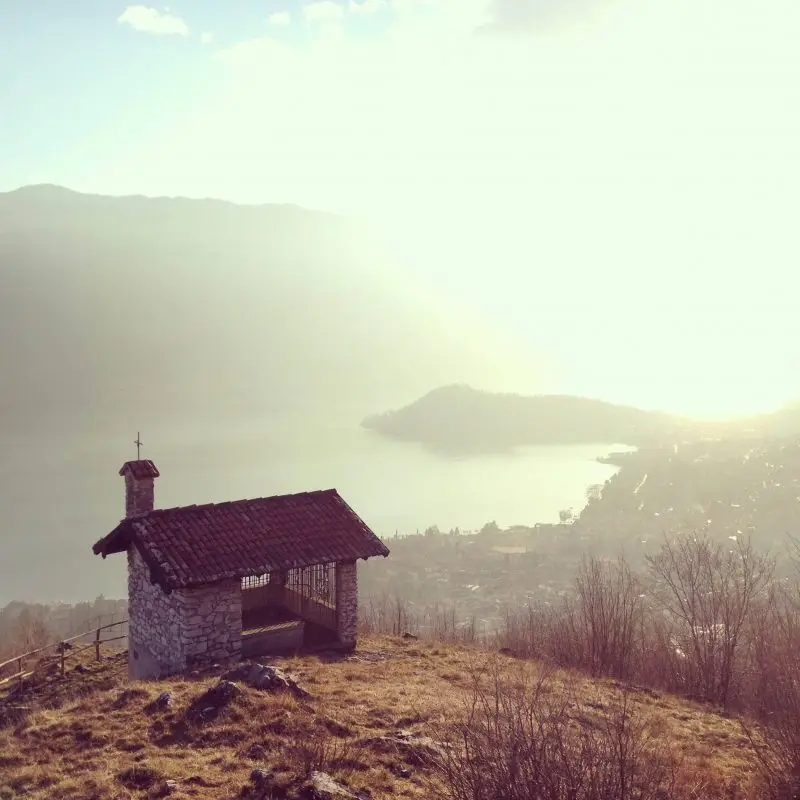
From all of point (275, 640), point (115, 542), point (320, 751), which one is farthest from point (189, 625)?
point (320, 751)

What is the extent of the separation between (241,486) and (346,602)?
11947 cm

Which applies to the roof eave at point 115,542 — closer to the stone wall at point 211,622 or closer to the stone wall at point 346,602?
the stone wall at point 211,622

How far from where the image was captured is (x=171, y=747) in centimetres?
1137

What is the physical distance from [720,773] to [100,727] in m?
10.7

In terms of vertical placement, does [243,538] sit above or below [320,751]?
above

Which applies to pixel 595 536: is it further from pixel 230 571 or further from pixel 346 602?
pixel 230 571

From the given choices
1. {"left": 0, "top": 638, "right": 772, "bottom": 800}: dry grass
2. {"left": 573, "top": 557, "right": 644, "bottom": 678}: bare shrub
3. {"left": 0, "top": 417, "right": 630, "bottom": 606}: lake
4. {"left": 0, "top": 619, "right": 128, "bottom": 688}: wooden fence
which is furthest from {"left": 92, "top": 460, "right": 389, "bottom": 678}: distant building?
{"left": 0, "top": 417, "right": 630, "bottom": 606}: lake

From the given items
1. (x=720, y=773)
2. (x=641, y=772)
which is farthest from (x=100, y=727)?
(x=720, y=773)

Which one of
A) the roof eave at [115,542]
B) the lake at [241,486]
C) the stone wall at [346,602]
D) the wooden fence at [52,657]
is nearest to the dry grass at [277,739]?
the stone wall at [346,602]

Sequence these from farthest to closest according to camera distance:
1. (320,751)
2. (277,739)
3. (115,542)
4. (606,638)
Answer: (606,638)
(115,542)
(277,739)
(320,751)

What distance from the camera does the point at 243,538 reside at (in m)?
19.0

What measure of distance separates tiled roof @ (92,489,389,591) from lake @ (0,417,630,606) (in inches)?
3054

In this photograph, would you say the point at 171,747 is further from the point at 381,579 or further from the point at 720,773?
the point at 381,579

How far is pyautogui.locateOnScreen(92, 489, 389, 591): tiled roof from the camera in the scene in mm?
17516
